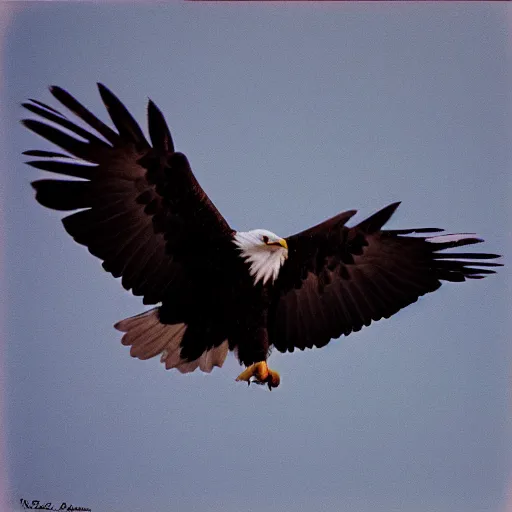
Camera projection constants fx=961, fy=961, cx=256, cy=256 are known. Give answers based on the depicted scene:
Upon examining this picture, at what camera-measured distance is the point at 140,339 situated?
10.4 feet

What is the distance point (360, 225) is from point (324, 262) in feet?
0.61

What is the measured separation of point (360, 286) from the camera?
3.32 m

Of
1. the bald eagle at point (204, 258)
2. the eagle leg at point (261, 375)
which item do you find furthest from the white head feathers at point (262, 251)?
the eagle leg at point (261, 375)

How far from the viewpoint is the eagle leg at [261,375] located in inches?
124

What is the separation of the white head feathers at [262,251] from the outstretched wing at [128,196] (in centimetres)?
7

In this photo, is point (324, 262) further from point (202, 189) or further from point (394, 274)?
point (202, 189)

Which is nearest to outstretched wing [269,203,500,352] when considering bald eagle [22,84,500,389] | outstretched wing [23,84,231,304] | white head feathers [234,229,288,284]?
bald eagle [22,84,500,389]

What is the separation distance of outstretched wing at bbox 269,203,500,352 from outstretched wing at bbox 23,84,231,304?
1.36 feet

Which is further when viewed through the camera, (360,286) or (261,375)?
(360,286)

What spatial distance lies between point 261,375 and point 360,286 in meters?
0.48

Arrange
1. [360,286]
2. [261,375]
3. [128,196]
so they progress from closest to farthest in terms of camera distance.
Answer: [128,196] < [261,375] < [360,286]

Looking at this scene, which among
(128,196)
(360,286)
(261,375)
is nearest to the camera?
(128,196)

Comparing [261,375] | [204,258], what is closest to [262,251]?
[204,258]

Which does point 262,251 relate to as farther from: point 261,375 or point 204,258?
point 261,375
